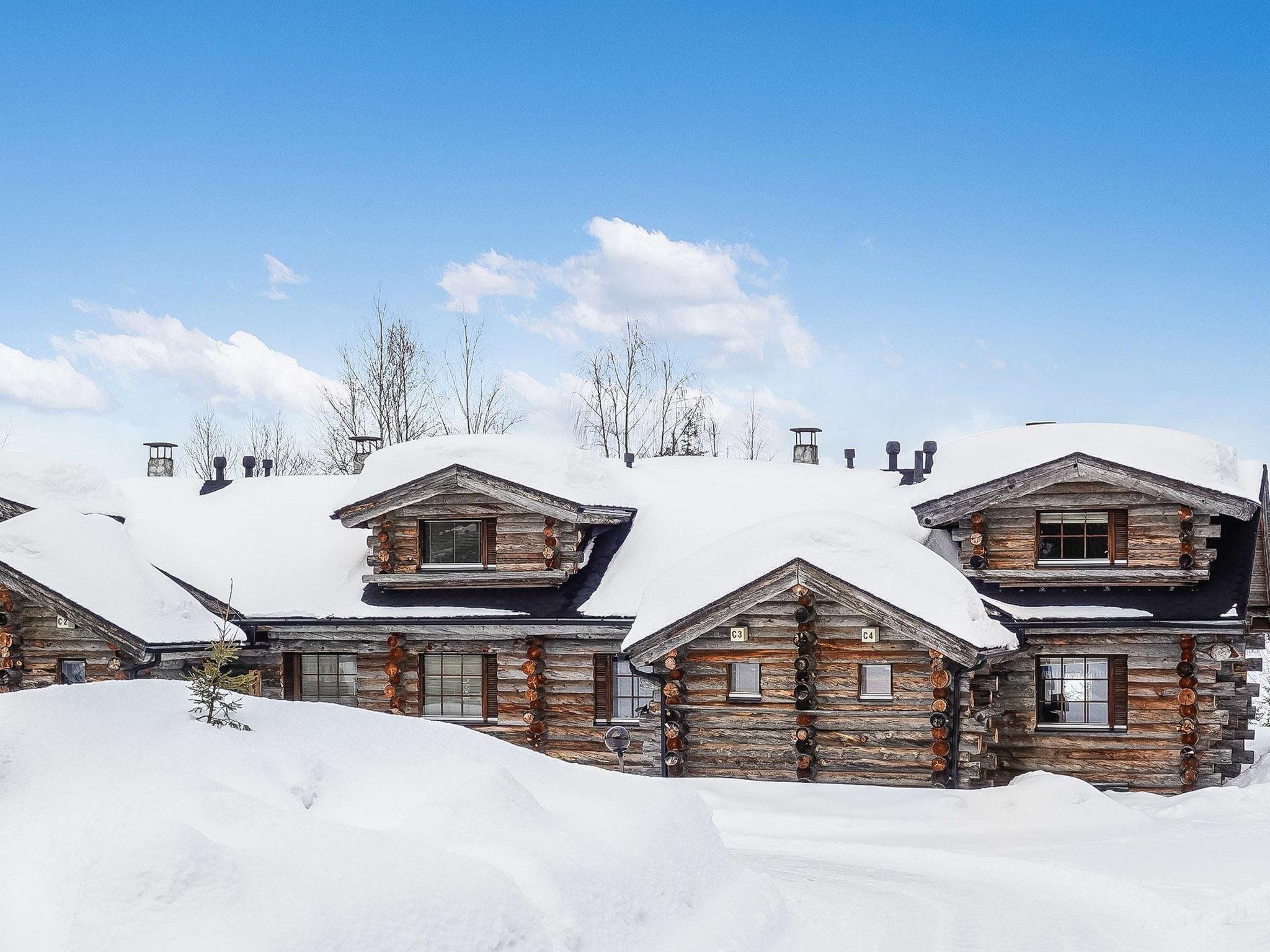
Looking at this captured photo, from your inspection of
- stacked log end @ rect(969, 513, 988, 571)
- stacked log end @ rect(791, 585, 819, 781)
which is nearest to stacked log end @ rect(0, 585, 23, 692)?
stacked log end @ rect(791, 585, 819, 781)

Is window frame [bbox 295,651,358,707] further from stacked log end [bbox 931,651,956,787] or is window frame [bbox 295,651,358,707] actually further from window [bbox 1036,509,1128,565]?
window [bbox 1036,509,1128,565]

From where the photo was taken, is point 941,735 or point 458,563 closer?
point 941,735

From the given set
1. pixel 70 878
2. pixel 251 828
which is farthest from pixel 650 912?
pixel 70 878

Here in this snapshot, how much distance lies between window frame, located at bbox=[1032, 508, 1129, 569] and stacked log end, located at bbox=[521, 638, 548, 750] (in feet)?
26.9

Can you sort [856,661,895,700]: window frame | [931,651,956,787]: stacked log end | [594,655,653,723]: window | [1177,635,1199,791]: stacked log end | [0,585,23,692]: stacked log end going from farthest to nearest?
[0,585,23,692]: stacked log end → [594,655,653,723]: window → [1177,635,1199,791]: stacked log end → [856,661,895,700]: window frame → [931,651,956,787]: stacked log end

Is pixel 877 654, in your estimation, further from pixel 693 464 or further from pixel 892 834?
pixel 693 464

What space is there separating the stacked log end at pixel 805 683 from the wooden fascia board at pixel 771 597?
A: 31 cm

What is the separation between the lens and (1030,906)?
10500 mm

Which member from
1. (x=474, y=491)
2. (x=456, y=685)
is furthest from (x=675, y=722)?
(x=474, y=491)

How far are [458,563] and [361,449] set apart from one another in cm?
1778

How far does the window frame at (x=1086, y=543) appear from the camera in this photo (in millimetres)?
18250

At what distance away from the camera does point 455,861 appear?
7145mm

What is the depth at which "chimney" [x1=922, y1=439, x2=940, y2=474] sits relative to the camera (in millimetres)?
22688

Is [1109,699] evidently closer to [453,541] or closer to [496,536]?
[496,536]
